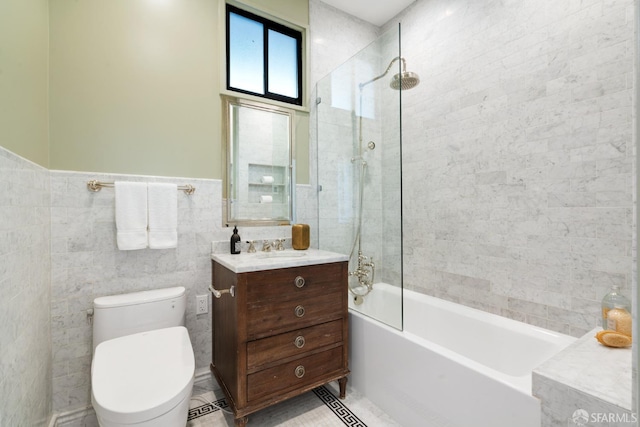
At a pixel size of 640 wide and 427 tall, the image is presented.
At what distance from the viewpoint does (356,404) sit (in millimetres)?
1695

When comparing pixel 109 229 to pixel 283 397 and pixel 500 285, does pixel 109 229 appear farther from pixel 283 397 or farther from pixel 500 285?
pixel 500 285

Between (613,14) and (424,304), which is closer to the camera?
(613,14)

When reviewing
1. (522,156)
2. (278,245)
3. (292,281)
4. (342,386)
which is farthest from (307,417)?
(522,156)

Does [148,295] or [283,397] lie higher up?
[148,295]

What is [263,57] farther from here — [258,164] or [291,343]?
[291,343]

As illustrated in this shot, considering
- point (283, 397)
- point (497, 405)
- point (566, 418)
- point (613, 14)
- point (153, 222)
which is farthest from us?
point (153, 222)

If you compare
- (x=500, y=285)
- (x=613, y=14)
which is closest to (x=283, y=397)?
(x=500, y=285)

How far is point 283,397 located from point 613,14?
2.57 meters

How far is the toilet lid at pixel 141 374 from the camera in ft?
3.21

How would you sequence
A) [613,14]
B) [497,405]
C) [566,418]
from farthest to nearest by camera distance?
[613,14]
[497,405]
[566,418]

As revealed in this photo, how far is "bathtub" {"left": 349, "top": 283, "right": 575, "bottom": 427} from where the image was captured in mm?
1134

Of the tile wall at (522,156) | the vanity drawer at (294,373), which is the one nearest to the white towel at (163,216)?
the vanity drawer at (294,373)

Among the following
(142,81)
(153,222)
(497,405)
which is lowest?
(497,405)

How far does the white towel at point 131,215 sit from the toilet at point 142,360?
30cm
